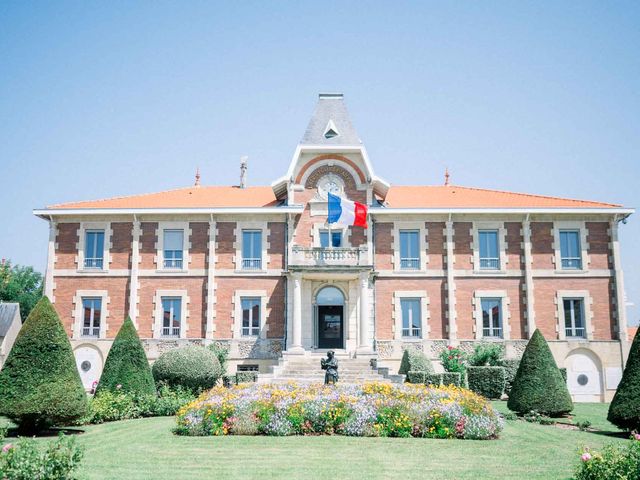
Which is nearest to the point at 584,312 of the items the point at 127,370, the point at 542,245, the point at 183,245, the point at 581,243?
the point at 581,243

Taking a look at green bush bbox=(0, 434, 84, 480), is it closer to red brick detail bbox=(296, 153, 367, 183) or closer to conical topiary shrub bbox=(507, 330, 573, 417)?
conical topiary shrub bbox=(507, 330, 573, 417)

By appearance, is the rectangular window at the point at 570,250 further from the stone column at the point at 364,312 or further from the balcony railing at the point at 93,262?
the balcony railing at the point at 93,262

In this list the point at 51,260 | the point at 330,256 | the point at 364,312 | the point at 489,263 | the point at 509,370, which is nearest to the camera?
the point at 509,370

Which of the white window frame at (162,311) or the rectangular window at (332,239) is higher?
the rectangular window at (332,239)

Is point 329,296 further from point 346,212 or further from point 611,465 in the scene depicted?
point 611,465

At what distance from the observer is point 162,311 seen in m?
27.2

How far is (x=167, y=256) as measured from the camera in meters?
27.6

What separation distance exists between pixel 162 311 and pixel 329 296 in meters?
7.30

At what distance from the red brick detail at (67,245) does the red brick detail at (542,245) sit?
2014cm

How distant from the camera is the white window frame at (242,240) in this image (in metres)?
27.3

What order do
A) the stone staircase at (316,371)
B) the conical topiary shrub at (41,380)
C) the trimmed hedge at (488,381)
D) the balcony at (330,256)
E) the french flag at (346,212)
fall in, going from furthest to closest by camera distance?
the french flag at (346,212) < the balcony at (330,256) < the trimmed hedge at (488,381) < the stone staircase at (316,371) < the conical topiary shrub at (41,380)

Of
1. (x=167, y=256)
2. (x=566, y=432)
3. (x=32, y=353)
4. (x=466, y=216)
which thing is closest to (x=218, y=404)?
(x=32, y=353)

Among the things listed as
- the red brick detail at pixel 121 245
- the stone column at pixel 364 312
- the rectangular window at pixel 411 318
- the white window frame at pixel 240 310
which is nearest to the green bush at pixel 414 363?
the stone column at pixel 364 312

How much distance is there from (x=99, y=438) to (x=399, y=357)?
47.8 feet
